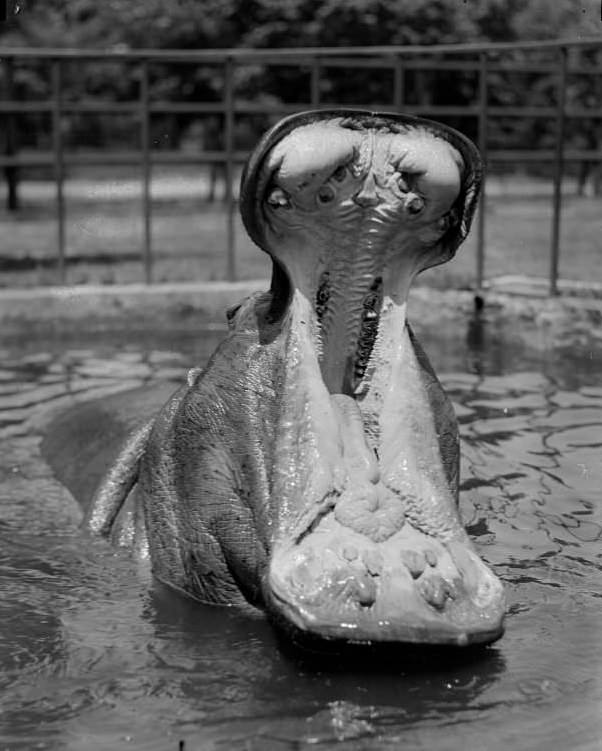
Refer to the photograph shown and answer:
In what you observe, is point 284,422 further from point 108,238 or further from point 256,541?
point 108,238

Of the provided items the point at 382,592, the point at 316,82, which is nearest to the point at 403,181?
the point at 382,592

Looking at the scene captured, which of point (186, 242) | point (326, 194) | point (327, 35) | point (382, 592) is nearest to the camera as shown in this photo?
point (382, 592)

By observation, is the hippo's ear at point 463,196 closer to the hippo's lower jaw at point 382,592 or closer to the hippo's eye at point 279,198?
the hippo's eye at point 279,198

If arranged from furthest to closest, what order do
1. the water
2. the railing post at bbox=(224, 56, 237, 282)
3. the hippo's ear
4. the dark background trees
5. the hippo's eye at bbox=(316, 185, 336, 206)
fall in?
1. the dark background trees
2. the railing post at bbox=(224, 56, 237, 282)
3. the hippo's ear
4. the hippo's eye at bbox=(316, 185, 336, 206)
5. the water

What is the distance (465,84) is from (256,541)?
1638cm

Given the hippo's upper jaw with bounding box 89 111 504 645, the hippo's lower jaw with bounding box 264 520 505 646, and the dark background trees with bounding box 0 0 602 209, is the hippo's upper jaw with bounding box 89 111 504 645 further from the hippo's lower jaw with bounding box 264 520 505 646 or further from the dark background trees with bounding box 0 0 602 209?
the dark background trees with bounding box 0 0 602 209

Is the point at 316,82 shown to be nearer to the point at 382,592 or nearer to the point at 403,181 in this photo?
the point at 403,181

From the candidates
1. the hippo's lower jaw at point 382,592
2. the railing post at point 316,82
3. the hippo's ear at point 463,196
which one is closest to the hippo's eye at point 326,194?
the hippo's ear at point 463,196

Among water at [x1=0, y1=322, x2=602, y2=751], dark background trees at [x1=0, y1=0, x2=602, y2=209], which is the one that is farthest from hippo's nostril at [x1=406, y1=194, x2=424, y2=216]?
dark background trees at [x1=0, y1=0, x2=602, y2=209]

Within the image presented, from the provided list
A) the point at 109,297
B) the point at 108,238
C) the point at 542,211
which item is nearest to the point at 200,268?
the point at 109,297

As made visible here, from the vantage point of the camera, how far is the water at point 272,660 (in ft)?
9.87

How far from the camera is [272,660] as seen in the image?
11.0ft

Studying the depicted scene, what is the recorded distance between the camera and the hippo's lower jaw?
9.93 ft

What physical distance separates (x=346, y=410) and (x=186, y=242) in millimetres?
11444
